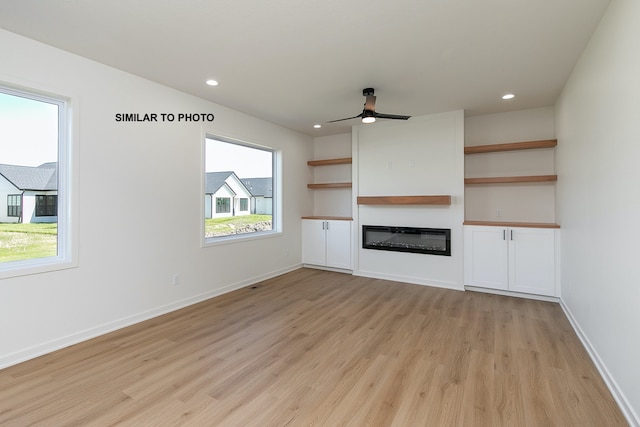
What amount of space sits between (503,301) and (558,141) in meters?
2.21

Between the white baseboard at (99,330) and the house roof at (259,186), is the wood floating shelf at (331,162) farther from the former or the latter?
the white baseboard at (99,330)

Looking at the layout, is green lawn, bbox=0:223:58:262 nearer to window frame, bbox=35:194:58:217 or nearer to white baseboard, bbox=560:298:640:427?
window frame, bbox=35:194:58:217

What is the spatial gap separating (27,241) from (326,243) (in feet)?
13.2

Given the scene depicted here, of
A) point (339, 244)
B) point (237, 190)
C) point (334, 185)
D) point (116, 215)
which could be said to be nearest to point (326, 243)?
point (339, 244)

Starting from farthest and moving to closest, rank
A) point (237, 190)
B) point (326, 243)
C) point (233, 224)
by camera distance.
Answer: point (326, 243)
point (237, 190)
point (233, 224)

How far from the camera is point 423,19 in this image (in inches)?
89.6

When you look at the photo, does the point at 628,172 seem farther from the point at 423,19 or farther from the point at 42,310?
the point at 42,310

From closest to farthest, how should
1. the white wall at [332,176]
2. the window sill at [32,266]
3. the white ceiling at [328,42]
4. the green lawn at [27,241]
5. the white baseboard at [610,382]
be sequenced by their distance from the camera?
the white baseboard at [610,382]
the white ceiling at [328,42]
the window sill at [32,266]
the green lawn at [27,241]
the white wall at [332,176]

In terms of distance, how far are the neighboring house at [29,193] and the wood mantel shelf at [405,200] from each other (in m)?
3.97

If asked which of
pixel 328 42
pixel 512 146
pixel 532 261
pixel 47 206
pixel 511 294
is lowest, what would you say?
pixel 511 294

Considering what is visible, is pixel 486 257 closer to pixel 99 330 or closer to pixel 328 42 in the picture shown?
pixel 328 42

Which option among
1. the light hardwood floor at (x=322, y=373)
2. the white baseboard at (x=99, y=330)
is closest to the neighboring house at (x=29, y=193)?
the white baseboard at (x=99, y=330)

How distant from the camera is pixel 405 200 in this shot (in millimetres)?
4742

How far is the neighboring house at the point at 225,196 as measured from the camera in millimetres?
4227
